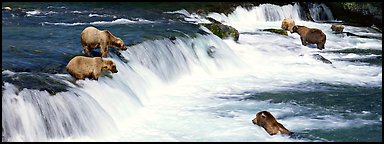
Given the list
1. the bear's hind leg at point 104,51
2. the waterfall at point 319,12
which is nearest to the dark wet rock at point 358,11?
the waterfall at point 319,12

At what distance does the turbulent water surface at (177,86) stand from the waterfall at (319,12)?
1290cm

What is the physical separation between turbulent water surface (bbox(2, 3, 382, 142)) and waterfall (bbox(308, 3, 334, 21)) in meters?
12.9

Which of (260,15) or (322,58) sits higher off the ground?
(260,15)

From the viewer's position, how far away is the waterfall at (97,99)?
25.5ft

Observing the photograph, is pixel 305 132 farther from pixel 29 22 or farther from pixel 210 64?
pixel 29 22

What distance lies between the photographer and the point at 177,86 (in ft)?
42.3

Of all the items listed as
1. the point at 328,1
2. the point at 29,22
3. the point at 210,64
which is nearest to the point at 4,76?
the point at 210,64

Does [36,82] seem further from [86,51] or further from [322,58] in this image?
[322,58]

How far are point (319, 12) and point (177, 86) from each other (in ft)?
74.0

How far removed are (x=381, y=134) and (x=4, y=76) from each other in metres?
5.68

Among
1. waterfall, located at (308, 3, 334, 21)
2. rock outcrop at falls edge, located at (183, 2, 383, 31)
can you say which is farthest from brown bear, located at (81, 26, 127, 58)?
waterfall, located at (308, 3, 334, 21)

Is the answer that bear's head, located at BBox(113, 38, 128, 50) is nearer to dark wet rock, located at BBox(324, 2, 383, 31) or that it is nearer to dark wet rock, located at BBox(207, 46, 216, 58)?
dark wet rock, located at BBox(207, 46, 216, 58)

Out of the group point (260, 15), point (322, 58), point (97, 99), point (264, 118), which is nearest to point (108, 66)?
point (97, 99)

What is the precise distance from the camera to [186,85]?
13.1m
